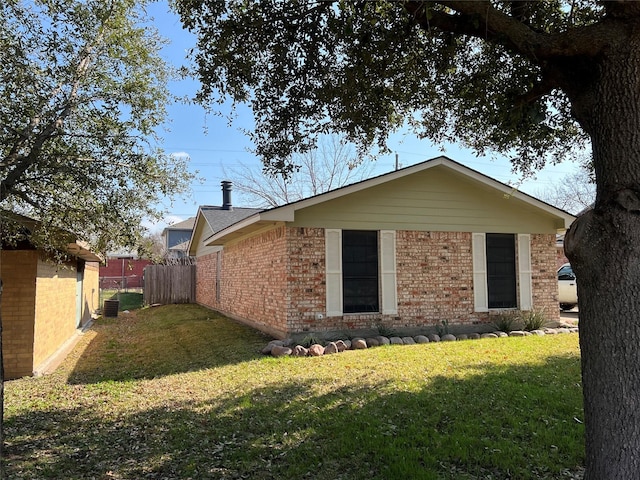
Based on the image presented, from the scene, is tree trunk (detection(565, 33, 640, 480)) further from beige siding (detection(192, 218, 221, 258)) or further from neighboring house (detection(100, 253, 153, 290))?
neighboring house (detection(100, 253, 153, 290))

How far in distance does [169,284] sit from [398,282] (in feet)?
52.0

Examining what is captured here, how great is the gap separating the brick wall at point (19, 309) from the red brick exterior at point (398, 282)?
4733 millimetres

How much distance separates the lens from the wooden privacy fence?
76.4 feet

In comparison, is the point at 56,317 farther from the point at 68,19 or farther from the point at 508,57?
the point at 508,57

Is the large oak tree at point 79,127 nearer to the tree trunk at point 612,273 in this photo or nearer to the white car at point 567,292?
the tree trunk at point 612,273

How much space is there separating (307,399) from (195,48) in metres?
A: 4.73

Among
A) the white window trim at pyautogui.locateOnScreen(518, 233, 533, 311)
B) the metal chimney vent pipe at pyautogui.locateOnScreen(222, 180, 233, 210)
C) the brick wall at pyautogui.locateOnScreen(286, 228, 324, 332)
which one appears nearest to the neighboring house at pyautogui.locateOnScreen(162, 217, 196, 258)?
the metal chimney vent pipe at pyautogui.locateOnScreen(222, 180, 233, 210)

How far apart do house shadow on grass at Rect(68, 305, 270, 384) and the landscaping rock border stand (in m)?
0.48

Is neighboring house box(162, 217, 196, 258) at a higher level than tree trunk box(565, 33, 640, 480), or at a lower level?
higher

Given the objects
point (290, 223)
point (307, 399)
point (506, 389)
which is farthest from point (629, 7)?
point (290, 223)

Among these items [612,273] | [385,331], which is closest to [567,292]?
[385,331]

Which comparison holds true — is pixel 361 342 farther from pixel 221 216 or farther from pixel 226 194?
pixel 226 194

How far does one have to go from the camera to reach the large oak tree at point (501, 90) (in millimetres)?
2975

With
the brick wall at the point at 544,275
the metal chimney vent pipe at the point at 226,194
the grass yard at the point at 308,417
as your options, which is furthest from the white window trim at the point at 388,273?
the metal chimney vent pipe at the point at 226,194
